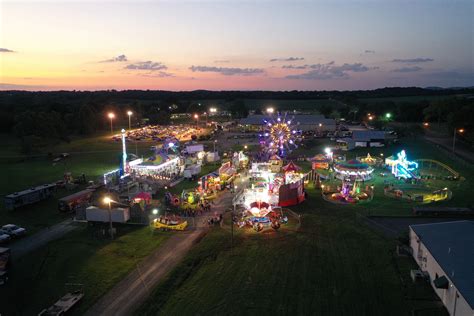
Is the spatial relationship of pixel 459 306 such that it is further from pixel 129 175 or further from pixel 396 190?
pixel 129 175

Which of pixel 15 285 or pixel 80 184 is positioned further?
pixel 80 184

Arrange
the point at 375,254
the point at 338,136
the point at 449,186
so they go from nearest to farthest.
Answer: the point at 375,254, the point at 449,186, the point at 338,136

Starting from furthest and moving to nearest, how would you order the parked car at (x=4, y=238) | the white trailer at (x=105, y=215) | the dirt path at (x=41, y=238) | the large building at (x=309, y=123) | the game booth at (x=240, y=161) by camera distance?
the large building at (x=309, y=123) < the game booth at (x=240, y=161) < the white trailer at (x=105, y=215) < the parked car at (x=4, y=238) < the dirt path at (x=41, y=238)

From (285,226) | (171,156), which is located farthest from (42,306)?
(171,156)

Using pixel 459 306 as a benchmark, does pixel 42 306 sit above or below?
below

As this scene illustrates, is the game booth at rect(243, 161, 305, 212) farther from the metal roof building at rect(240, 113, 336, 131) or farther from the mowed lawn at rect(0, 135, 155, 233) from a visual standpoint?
the metal roof building at rect(240, 113, 336, 131)

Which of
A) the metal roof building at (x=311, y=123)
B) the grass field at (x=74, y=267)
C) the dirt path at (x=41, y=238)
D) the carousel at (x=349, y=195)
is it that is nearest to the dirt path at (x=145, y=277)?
the grass field at (x=74, y=267)

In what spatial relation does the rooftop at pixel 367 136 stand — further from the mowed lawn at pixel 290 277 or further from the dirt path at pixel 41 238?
the dirt path at pixel 41 238
